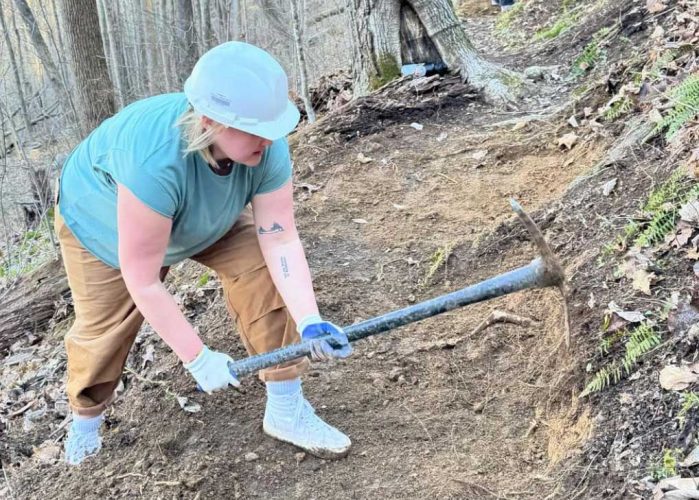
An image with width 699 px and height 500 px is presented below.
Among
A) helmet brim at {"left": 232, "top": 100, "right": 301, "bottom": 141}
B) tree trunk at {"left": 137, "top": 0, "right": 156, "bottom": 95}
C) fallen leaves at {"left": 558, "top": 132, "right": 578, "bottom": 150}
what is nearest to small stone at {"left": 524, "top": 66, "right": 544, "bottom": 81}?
fallen leaves at {"left": 558, "top": 132, "right": 578, "bottom": 150}

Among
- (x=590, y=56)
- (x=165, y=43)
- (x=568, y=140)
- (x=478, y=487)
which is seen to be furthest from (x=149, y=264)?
(x=165, y=43)

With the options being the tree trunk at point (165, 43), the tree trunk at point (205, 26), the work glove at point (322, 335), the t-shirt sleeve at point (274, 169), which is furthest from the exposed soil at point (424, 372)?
the tree trunk at point (165, 43)

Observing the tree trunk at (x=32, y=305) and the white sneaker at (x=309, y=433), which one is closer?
the white sneaker at (x=309, y=433)

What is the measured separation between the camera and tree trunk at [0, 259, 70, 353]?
5.37 meters

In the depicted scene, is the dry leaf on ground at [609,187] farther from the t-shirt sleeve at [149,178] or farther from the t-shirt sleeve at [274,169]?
the t-shirt sleeve at [149,178]

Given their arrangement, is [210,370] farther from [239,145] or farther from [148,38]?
[148,38]

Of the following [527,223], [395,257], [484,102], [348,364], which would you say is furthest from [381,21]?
[527,223]

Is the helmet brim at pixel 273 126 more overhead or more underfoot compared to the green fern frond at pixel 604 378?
more overhead

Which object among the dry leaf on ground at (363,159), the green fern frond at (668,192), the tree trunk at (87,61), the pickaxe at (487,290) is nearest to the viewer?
the pickaxe at (487,290)

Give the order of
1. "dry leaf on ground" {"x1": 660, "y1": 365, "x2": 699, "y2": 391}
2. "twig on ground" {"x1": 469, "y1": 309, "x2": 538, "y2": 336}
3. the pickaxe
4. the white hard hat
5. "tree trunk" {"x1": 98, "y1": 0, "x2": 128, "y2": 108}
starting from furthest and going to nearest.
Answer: "tree trunk" {"x1": 98, "y1": 0, "x2": 128, "y2": 108}, "twig on ground" {"x1": 469, "y1": 309, "x2": 538, "y2": 336}, the pickaxe, "dry leaf on ground" {"x1": 660, "y1": 365, "x2": 699, "y2": 391}, the white hard hat

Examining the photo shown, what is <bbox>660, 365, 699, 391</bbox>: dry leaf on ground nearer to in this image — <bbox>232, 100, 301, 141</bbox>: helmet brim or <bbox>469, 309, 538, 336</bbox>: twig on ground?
<bbox>469, 309, 538, 336</bbox>: twig on ground

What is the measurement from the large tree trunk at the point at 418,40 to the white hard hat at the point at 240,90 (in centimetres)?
405

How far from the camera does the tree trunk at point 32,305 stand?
17.6ft

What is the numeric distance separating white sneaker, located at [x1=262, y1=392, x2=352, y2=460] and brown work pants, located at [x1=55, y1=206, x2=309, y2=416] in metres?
0.18
